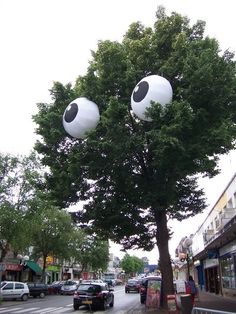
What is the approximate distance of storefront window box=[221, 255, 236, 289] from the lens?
97.3 feet

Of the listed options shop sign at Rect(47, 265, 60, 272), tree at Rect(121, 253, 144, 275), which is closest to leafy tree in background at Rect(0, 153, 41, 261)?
shop sign at Rect(47, 265, 60, 272)

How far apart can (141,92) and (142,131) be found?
2240 millimetres

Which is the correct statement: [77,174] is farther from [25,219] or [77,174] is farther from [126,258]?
[126,258]

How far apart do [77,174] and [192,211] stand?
7208mm

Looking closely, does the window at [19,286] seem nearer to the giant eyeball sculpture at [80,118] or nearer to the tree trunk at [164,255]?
the tree trunk at [164,255]

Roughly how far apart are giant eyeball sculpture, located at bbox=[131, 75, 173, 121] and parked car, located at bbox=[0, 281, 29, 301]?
25465 mm

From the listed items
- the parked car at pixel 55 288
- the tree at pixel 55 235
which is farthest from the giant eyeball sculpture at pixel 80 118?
the parked car at pixel 55 288

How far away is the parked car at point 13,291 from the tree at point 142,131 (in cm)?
1855

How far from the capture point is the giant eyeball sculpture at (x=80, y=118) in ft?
56.3

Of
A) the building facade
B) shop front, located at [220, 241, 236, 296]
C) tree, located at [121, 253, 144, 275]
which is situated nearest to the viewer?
the building facade

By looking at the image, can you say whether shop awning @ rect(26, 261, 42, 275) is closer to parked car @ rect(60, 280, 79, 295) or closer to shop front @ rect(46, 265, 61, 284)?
parked car @ rect(60, 280, 79, 295)

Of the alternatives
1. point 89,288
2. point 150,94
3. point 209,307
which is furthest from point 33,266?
point 150,94

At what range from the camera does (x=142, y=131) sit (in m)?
17.7

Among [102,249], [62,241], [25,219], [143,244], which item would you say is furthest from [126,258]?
[143,244]
